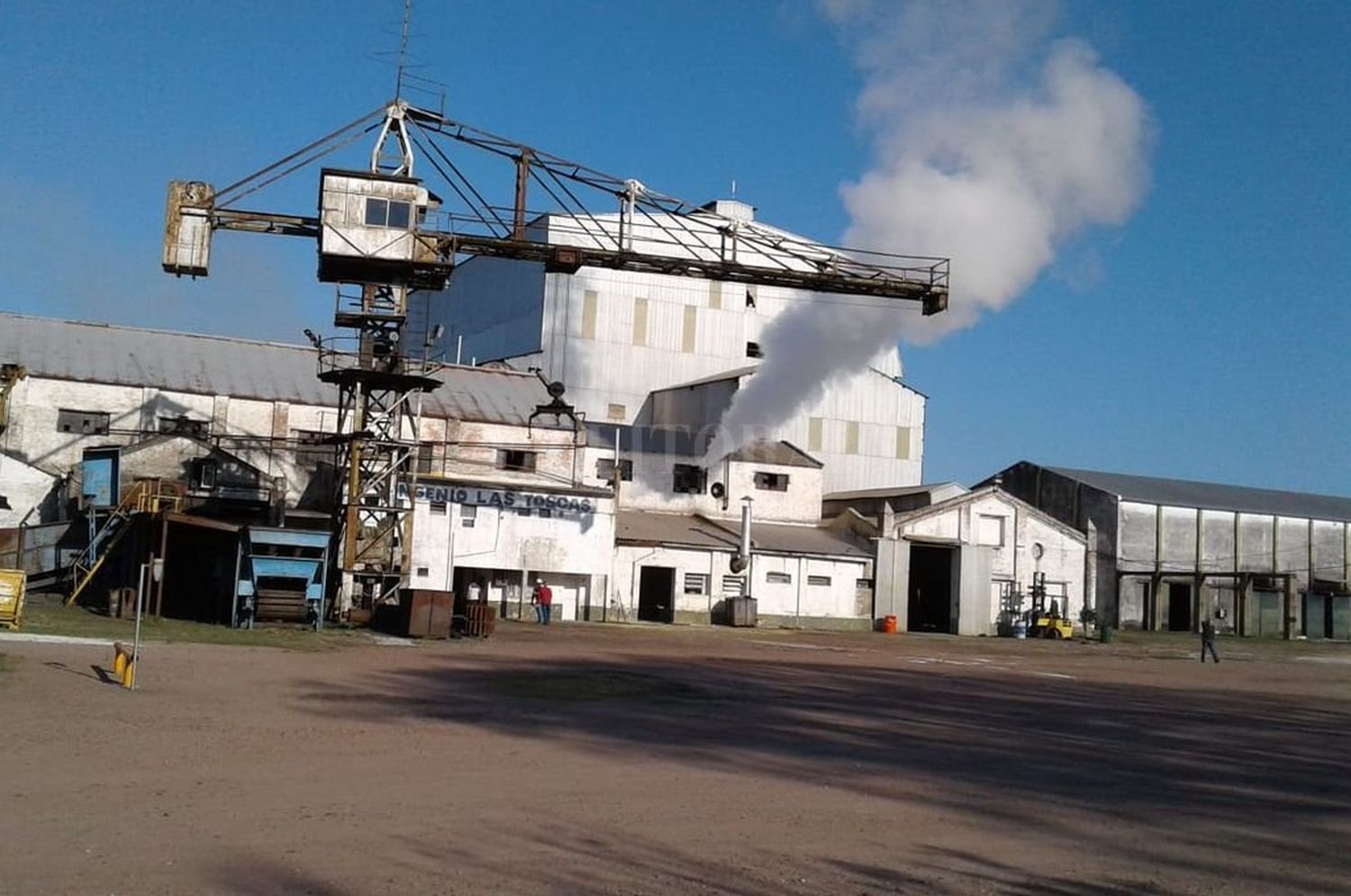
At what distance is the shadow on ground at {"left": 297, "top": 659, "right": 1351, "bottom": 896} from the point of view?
11539 millimetres

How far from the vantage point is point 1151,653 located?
47.3 metres

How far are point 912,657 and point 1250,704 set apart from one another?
11.8 m

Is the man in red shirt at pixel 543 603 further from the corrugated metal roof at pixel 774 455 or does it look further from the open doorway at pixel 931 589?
the open doorway at pixel 931 589

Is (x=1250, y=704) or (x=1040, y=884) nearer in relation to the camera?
(x=1040, y=884)

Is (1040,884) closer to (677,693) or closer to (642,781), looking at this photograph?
(642,781)

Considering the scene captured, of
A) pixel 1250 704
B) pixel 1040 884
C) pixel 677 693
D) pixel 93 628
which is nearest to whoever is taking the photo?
pixel 1040 884

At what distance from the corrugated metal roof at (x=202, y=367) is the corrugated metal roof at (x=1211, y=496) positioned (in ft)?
104

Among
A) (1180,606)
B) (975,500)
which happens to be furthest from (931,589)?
(1180,606)

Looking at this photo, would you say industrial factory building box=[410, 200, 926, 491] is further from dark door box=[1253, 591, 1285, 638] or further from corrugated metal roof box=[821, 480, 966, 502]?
dark door box=[1253, 591, 1285, 638]

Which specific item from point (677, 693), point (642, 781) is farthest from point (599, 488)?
point (642, 781)

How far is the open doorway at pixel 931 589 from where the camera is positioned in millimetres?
58156

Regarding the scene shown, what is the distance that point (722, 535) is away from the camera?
54.0m

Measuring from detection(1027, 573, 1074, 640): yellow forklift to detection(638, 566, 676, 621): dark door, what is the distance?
17.1 meters

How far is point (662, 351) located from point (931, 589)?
1829 cm
